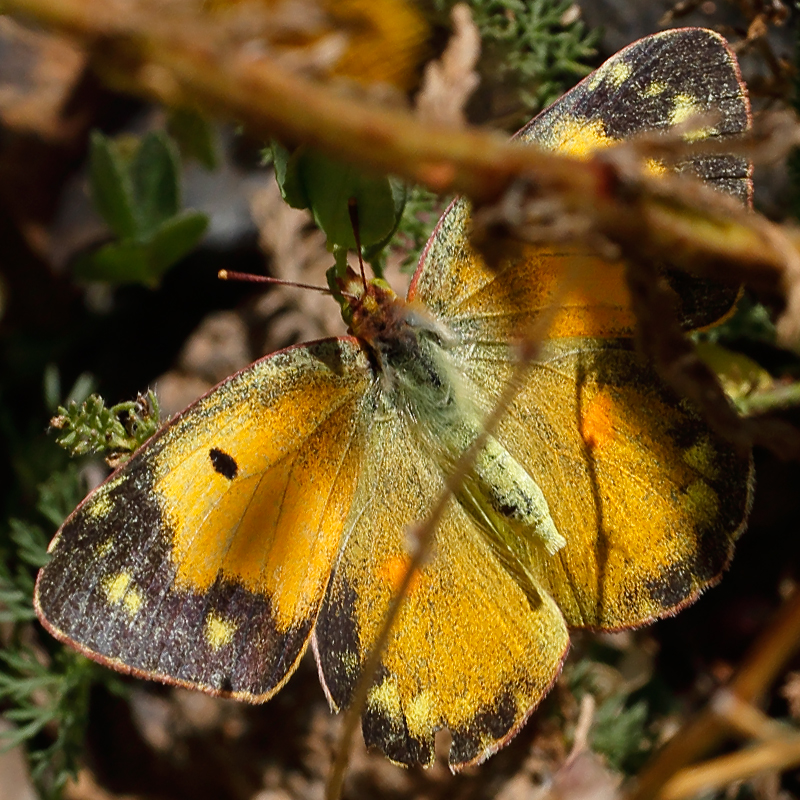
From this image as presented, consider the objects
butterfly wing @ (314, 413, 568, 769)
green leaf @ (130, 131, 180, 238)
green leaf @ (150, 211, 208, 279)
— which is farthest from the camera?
green leaf @ (130, 131, 180, 238)

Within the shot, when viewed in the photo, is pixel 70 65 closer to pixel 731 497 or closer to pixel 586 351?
pixel 586 351

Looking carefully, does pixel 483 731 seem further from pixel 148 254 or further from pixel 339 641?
pixel 148 254

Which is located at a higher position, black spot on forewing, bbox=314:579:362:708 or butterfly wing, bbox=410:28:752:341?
butterfly wing, bbox=410:28:752:341

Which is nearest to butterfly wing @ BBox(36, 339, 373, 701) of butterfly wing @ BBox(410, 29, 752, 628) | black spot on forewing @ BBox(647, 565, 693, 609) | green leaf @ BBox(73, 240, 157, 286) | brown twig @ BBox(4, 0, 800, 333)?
butterfly wing @ BBox(410, 29, 752, 628)

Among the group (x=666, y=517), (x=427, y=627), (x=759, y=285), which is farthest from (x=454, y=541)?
(x=759, y=285)

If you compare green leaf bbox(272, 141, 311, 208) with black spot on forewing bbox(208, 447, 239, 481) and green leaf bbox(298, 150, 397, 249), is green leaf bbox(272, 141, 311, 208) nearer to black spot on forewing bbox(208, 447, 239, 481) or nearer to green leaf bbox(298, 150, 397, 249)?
green leaf bbox(298, 150, 397, 249)

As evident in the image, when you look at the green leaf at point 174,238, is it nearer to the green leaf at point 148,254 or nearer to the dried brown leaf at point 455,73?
the green leaf at point 148,254
